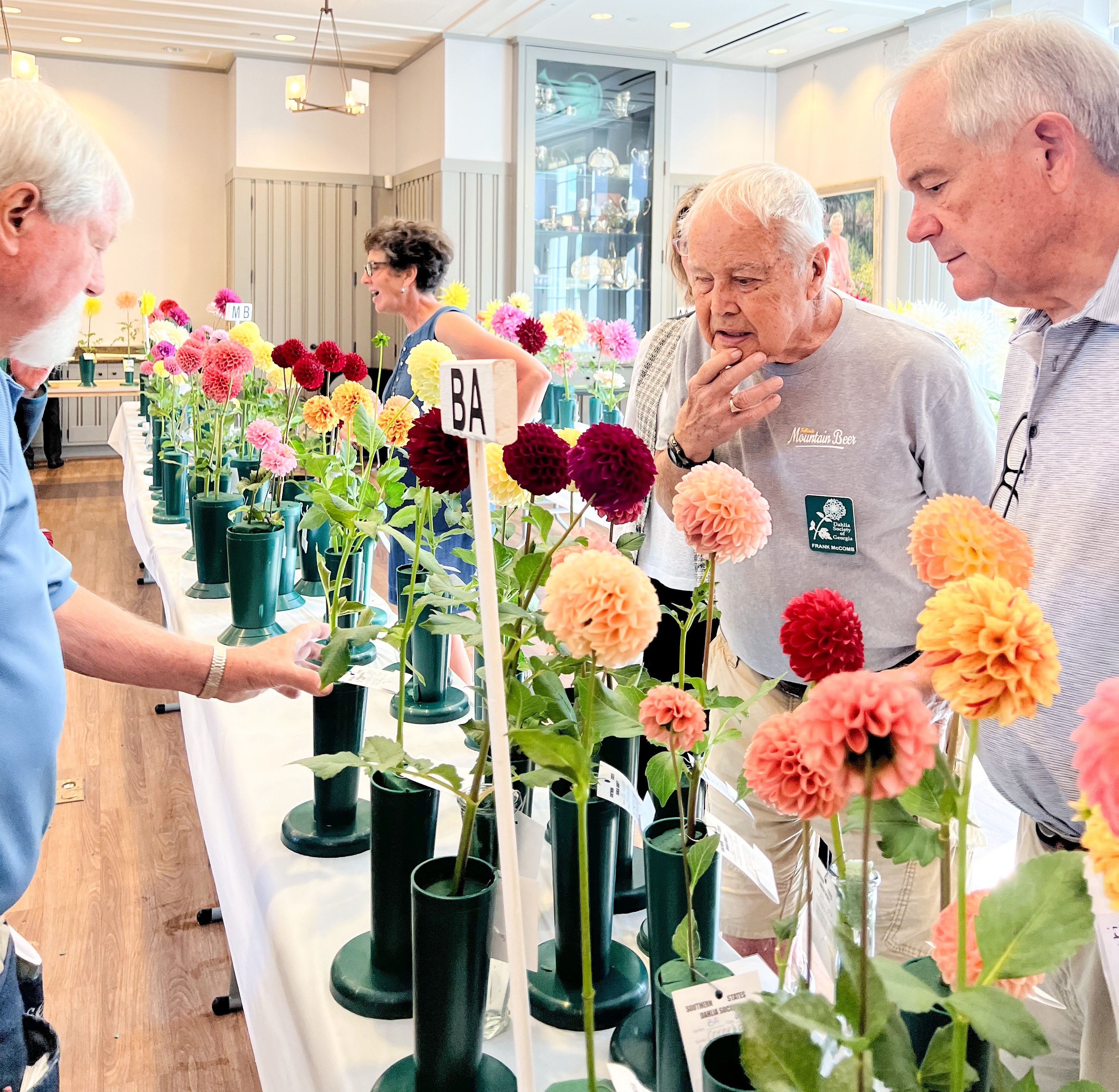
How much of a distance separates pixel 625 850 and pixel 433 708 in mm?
593

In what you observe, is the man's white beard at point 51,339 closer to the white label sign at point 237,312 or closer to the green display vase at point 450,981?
the green display vase at point 450,981

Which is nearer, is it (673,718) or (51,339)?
(673,718)

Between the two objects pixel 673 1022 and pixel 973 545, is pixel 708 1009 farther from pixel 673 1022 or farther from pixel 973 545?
pixel 973 545

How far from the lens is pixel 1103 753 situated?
326 mm

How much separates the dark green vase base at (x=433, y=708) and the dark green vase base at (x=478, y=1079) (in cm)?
77

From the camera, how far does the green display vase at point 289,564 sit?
86.5 inches

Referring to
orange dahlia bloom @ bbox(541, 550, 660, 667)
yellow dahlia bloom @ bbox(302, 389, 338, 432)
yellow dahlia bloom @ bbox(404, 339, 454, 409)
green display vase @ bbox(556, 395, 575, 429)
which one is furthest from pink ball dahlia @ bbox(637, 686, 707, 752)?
green display vase @ bbox(556, 395, 575, 429)

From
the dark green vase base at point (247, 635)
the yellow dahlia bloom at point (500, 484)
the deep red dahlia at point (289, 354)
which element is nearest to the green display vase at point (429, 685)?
the dark green vase base at point (247, 635)

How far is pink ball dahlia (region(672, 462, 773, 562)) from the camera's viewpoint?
0.83 meters

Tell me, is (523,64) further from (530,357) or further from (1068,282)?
(1068,282)

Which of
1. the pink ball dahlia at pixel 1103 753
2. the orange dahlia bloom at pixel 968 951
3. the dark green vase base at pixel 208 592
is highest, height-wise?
the pink ball dahlia at pixel 1103 753

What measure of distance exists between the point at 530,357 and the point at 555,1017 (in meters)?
2.28

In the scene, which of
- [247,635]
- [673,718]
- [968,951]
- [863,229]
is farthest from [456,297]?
[863,229]

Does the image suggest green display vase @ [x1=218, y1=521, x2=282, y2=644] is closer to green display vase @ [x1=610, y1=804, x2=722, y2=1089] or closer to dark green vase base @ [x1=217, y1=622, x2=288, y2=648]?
dark green vase base @ [x1=217, y1=622, x2=288, y2=648]
